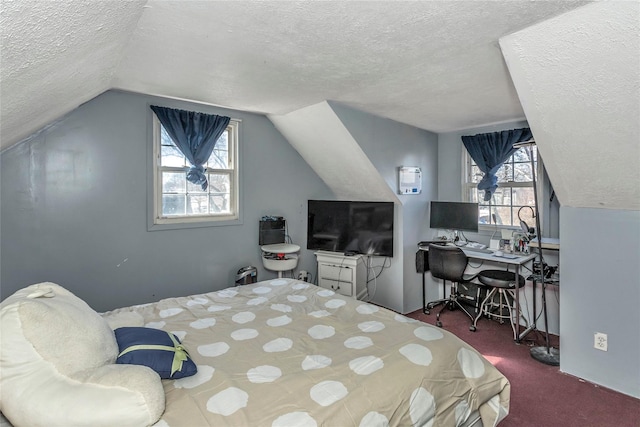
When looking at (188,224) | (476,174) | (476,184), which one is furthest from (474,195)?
(188,224)

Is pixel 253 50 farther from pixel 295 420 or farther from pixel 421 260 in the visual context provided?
pixel 421 260

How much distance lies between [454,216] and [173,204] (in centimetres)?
321

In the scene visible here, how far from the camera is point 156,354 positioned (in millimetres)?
1411

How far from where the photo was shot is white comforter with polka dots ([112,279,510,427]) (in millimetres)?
1267

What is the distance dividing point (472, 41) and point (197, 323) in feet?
7.76

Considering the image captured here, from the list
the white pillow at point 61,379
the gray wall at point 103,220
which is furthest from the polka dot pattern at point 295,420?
the gray wall at point 103,220

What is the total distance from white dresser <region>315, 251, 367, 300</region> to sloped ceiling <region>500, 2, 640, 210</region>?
7.47 feet

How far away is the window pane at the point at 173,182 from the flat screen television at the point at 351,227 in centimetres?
156

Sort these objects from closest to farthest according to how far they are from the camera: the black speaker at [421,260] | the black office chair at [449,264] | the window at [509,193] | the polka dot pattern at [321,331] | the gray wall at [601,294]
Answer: the polka dot pattern at [321,331]
the gray wall at [601,294]
the black office chair at [449,264]
the window at [509,193]
the black speaker at [421,260]

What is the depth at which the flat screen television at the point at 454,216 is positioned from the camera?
380cm

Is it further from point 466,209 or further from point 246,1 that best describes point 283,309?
point 466,209

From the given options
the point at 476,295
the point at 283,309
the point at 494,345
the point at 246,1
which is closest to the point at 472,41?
the point at 246,1

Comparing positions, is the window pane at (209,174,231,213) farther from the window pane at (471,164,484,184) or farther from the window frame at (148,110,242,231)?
the window pane at (471,164,484,184)

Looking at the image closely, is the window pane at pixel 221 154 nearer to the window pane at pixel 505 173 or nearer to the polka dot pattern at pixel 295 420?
the polka dot pattern at pixel 295 420
